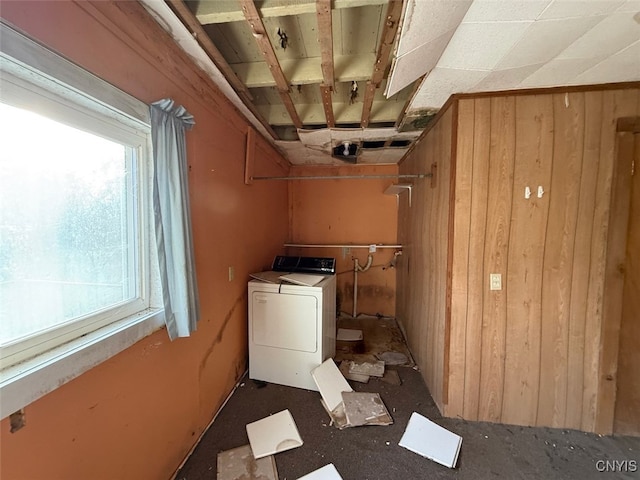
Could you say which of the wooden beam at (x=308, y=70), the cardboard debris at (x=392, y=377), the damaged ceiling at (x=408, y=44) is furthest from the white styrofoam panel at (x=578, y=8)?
the cardboard debris at (x=392, y=377)

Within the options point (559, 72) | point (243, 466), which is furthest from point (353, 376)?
point (559, 72)

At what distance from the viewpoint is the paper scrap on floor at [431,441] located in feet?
5.36

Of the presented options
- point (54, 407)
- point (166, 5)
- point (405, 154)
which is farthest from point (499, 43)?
point (54, 407)

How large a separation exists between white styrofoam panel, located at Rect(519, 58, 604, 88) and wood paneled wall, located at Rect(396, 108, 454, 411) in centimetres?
48

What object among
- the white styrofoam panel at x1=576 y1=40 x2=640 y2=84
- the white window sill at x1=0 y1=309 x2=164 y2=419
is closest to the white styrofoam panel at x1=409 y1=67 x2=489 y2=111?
the white styrofoam panel at x1=576 y1=40 x2=640 y2=84

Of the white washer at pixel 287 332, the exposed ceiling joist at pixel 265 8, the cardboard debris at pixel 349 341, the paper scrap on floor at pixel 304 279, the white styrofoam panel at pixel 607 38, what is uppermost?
the exposed ceiling joist at pixel 265 8

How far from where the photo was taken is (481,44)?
133cm

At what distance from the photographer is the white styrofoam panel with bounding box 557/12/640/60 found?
3.86 feet

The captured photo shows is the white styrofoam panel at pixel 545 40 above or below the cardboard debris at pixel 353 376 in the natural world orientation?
above

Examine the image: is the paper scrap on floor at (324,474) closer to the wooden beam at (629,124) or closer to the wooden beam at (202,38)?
the wooden beam at (202,38)

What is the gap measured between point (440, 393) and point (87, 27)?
2919 mm

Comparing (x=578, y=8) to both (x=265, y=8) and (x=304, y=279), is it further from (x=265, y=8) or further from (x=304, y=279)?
(x=304, y=279)

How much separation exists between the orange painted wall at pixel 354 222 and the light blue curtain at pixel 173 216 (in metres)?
2.69

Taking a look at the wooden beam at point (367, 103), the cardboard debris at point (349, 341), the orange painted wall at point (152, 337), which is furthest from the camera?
the cardboard debris at point (349, 341)
